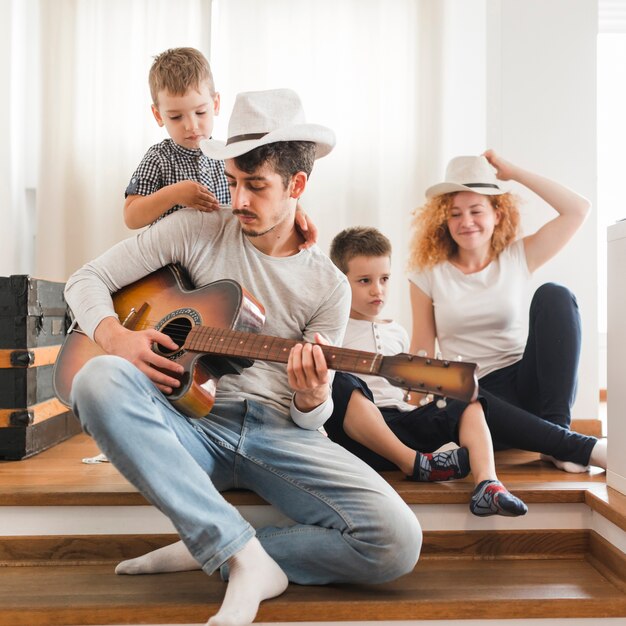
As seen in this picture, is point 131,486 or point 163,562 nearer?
point 163,562

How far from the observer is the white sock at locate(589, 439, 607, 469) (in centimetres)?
203

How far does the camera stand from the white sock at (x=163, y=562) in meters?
1.65

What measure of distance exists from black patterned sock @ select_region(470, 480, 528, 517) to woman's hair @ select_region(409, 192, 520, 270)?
88 centimetres

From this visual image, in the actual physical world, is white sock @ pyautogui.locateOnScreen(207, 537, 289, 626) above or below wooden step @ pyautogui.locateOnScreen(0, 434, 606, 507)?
below

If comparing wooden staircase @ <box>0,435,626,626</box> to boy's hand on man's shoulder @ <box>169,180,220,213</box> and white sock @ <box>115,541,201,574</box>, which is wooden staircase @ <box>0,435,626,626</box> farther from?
boy's hand on man's shoulder @ <box>169,180,220,213</box>

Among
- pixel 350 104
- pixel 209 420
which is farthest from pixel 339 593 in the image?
pixel 350 104

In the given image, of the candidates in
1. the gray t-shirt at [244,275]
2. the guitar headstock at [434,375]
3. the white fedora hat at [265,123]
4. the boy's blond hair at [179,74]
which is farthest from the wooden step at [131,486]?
the boy's blond hair at [179,74]

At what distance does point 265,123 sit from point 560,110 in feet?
4.97

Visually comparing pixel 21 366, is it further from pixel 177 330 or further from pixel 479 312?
pixel 479 312

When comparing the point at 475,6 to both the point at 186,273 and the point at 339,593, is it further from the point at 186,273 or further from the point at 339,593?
the point at 339,593

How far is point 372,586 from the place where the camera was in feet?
5.27

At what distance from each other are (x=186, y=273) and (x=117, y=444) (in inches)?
20.6

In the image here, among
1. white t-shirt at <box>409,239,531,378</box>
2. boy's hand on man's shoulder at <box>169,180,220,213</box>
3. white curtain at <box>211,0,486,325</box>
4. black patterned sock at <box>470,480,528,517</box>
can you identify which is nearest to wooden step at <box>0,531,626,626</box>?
black patterned sock at <box>470,480,528,517</box>

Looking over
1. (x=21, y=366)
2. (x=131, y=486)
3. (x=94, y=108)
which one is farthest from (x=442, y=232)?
(x=94, y=108)
